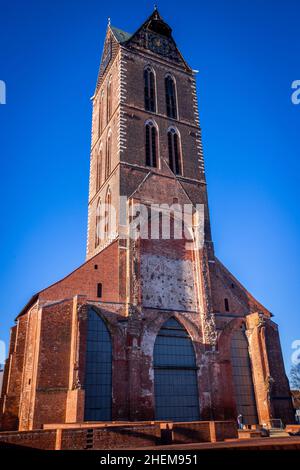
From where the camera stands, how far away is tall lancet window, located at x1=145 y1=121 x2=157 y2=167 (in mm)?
29719

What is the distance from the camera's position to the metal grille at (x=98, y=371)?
65.1 ft

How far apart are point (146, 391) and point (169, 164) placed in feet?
55.5

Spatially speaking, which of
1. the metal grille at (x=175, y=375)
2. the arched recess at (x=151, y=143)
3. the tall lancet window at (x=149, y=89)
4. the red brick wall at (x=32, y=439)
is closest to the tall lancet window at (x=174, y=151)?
the arched recess at (x=151, y=143)

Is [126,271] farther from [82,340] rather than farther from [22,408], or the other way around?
[22,408]

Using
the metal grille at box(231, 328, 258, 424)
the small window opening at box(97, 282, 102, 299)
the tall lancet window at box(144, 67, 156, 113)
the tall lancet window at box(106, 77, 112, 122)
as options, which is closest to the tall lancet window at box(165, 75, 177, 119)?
the tall lancet window at box(144, 67, 156, 113)

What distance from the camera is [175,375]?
73.4 feet

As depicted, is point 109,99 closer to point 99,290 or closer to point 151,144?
point 151,144

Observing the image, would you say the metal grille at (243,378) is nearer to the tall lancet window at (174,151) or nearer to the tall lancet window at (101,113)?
the tall lancet window at (174,151)

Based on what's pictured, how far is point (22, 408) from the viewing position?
2073 centimetres

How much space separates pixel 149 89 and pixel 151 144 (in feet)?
19.1

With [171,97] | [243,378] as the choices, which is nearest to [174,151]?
[171,97]

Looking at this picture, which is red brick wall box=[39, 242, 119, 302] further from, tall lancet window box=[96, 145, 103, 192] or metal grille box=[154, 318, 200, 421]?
tall lancet window box=[96, 145, 103, 192]

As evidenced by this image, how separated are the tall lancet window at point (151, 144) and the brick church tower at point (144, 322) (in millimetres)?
109

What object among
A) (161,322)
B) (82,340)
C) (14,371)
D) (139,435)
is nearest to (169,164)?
(161,322)
